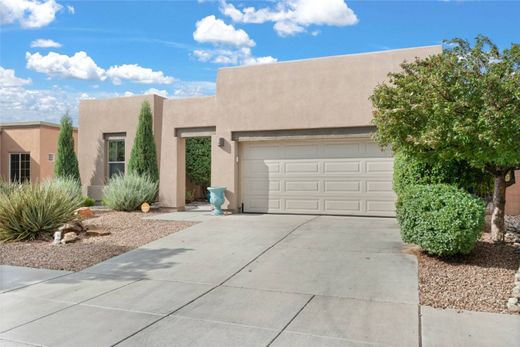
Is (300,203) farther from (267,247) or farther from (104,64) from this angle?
(104,64)

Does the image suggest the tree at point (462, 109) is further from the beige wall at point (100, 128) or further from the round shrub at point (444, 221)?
the beige wall at point (100, 128)

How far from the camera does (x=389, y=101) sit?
7.30 m

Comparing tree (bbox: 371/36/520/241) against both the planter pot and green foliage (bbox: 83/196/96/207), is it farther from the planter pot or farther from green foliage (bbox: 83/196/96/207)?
green foliage (bbox: 83/196/96/207)

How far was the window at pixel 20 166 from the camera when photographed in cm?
2056

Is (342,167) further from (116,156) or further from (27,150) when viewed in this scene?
(27,150)

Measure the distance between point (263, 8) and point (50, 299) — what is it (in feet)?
24.7

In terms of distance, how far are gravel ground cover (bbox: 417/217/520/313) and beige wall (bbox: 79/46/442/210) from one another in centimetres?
540

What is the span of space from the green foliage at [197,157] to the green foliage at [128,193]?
12.2 ft

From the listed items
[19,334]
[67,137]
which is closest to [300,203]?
[19,334]

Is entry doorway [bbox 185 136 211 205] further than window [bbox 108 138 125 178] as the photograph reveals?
Yes

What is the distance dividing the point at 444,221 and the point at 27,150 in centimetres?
2077

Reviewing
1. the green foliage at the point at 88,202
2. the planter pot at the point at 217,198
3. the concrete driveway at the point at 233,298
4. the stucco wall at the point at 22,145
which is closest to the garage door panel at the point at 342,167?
the planter pot at the point at 217,198

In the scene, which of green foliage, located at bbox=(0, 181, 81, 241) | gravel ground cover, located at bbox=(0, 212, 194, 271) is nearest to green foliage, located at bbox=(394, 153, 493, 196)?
gravel ground cover, located at bbox=(0, 212, 194, 271)

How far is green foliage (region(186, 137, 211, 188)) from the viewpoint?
17.3m
